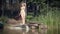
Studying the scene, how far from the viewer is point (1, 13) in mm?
15164

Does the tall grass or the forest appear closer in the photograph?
the tall grass

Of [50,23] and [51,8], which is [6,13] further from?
[50,23]

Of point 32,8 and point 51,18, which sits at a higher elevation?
point 32,8

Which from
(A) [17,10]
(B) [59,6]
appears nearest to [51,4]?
(B) [59,6]

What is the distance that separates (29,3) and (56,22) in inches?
168

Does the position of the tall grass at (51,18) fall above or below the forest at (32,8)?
below

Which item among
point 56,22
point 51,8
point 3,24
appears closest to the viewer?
point 56,22

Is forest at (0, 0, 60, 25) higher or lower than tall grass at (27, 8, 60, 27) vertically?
higher

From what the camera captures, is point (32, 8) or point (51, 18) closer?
point (51, 18)

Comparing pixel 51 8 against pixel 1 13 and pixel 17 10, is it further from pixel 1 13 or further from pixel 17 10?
pixel 1 13

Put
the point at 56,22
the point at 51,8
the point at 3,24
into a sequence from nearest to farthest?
the point at 56,22, the point at 3,24, the point at 51,8

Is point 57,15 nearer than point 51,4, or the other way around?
point 57,15

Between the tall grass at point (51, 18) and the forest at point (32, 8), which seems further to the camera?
the forest at point (32, 8)

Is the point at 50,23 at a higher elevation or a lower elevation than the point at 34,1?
lower
